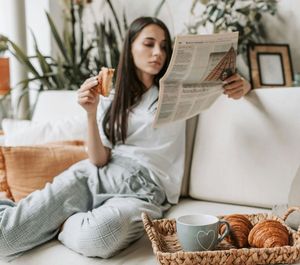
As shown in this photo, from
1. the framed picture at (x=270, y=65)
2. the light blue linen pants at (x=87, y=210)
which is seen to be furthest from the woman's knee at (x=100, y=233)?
the framed picture at (x=270, y=65)

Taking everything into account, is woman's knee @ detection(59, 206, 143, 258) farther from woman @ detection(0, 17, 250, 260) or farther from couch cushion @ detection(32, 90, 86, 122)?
couch cushion @ detection(32, 90, 86, 122)

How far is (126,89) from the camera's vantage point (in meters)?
1.71

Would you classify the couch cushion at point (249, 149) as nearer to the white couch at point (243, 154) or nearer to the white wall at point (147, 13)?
the white couch at point (243, 154)

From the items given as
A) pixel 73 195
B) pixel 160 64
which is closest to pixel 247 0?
pixel 160 64

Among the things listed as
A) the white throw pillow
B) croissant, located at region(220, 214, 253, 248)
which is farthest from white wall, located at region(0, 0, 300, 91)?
croissant, located at region(220, 214, 253, 248)

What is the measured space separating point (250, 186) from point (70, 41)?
1.36m

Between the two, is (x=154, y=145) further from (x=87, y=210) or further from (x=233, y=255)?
(x=233, y=255)

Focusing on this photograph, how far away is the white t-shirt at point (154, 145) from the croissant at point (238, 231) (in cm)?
46

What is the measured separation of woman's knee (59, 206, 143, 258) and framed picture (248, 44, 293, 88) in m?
0.99

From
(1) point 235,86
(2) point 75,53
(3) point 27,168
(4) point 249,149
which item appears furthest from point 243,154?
(2) point 75,53

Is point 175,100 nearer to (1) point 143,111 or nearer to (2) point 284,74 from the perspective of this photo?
(1) point 143,111

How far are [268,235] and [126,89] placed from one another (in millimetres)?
811

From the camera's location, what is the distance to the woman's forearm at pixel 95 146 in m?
1.56

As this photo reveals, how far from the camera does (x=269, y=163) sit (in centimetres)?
158
